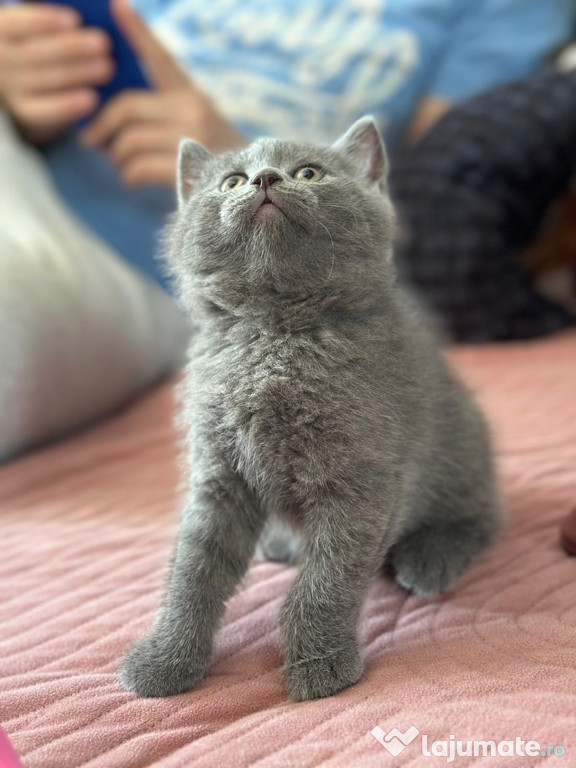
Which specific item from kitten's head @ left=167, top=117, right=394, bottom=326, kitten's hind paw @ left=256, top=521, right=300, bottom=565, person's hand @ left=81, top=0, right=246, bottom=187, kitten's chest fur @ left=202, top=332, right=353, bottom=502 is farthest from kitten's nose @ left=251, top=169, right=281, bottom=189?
person's hand @ left=81, top=0, right=246, bottom=187

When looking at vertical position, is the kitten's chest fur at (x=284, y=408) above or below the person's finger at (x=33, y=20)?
below

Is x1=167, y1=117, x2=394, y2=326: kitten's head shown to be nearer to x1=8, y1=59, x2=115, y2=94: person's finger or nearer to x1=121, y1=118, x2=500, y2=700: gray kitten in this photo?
x1=121, y1=118, x2=500, y2=700: gray kitten

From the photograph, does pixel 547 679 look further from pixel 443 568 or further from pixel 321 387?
pixel 321 387

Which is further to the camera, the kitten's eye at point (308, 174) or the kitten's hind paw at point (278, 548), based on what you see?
the kitten's hind paw at point (278, 548)

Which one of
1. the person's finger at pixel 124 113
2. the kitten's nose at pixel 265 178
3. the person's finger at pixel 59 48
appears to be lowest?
the kitten's nose at pixel 265 178

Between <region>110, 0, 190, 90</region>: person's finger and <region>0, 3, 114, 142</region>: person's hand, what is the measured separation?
0.07 m

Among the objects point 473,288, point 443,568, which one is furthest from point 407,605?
point 473,288

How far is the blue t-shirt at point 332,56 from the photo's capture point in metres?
2.21

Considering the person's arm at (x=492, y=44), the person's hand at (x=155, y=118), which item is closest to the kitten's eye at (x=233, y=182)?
the person's hand at (x=155, y=118)

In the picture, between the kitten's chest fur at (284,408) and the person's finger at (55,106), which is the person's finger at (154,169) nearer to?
the person's finger at (55,106)

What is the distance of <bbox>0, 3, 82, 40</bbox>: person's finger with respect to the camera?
76.2 inches

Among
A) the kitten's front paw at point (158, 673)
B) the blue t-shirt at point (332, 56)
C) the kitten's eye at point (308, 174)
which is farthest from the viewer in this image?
the blue t-shirt at point (332, 56)

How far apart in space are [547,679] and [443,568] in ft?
0.83

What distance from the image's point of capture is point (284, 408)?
0.80 metres
